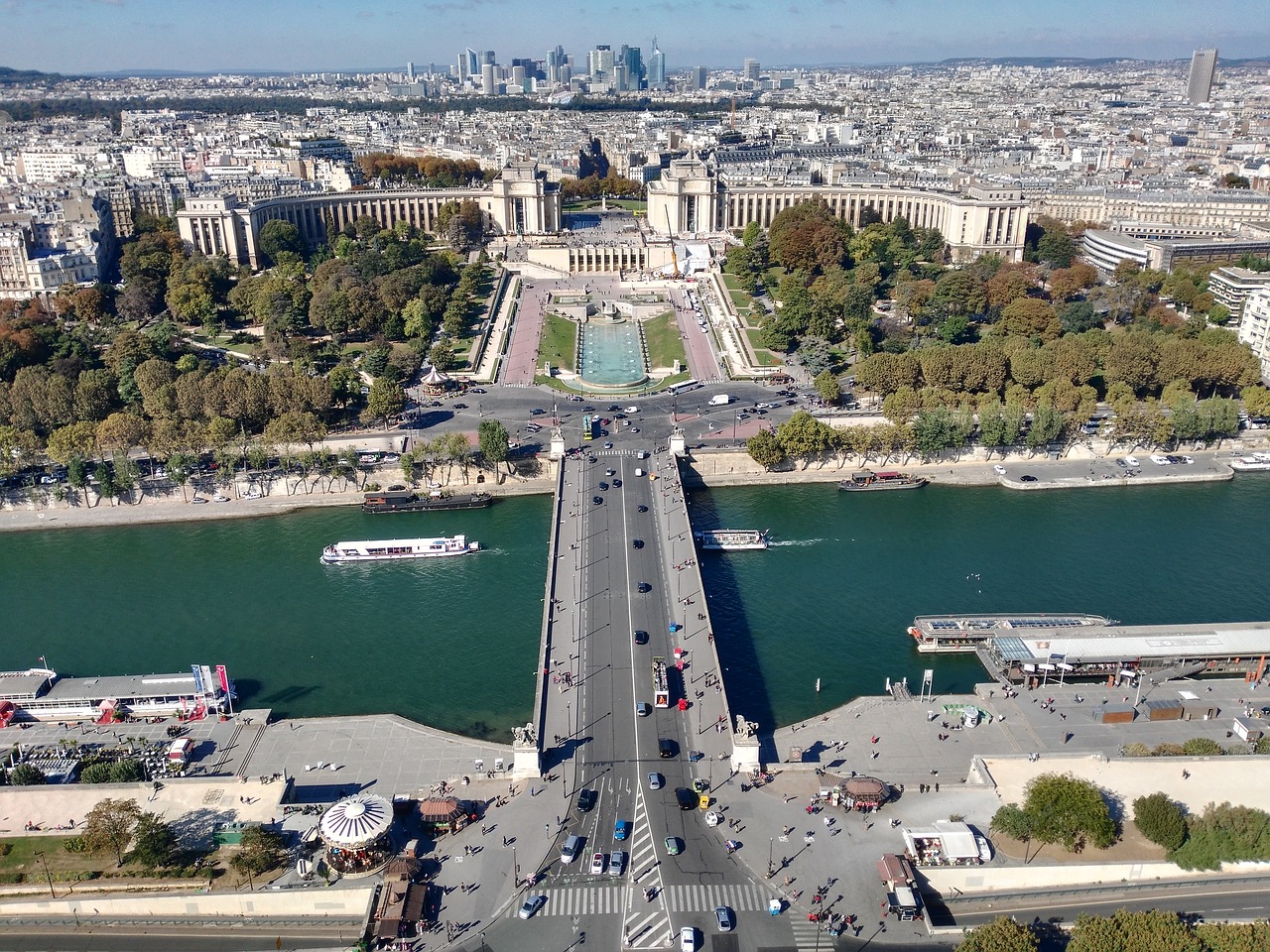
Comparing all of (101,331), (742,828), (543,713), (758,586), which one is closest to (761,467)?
(758,586)

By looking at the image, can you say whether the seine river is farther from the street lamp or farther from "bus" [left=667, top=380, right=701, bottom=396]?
"bus" [left=667, top=380, right=701, bottom=396]

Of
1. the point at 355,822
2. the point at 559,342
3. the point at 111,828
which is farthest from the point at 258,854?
the point at 559,342

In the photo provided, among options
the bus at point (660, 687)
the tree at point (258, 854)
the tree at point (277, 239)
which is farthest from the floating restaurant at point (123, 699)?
the tree at point (277, 239)

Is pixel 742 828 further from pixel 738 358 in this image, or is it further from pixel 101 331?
pixel 101 331

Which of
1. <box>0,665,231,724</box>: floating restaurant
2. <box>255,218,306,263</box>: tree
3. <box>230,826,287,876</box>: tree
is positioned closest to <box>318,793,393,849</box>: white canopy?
<box>230,826,287,876</box>: tree

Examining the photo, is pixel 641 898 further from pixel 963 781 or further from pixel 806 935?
pixel 963 781

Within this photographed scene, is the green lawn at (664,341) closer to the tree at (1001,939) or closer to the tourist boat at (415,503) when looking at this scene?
the tourist boat at (415,503)
